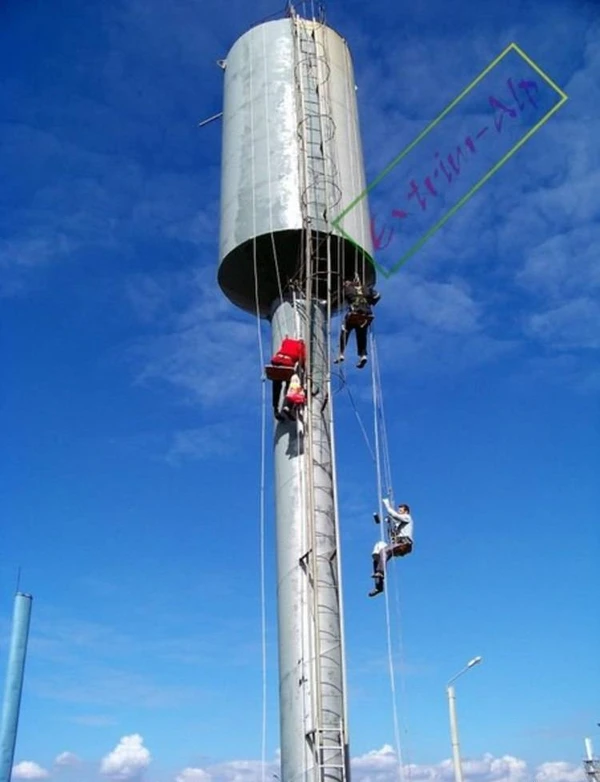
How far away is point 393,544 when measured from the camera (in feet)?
64.3

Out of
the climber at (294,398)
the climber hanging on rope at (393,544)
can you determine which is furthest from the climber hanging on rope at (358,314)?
the climber hanging on rope at (393,544)

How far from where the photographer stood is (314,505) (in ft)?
62.1

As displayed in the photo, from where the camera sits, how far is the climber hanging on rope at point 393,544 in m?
19.4

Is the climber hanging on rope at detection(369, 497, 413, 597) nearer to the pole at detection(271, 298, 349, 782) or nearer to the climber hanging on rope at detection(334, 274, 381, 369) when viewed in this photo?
the pole at detection(271, 298, 349, 782)

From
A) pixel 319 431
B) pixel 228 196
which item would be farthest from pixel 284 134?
pixel 319 431

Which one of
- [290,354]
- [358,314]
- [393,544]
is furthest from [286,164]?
[393,544]

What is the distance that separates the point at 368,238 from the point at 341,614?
33.1 feet

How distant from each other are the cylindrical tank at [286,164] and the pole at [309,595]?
190cm

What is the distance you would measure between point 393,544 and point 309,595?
8.86ft

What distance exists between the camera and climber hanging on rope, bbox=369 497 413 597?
763 inches

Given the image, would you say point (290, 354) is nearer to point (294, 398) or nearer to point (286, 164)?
point (294, 398)

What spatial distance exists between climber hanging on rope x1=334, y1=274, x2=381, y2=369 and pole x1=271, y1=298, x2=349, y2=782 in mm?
819

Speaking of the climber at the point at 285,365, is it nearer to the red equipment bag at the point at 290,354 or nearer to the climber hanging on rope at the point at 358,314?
the red equipment bag at the point at 290,354

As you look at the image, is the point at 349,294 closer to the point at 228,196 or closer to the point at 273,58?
the point at 228,196
